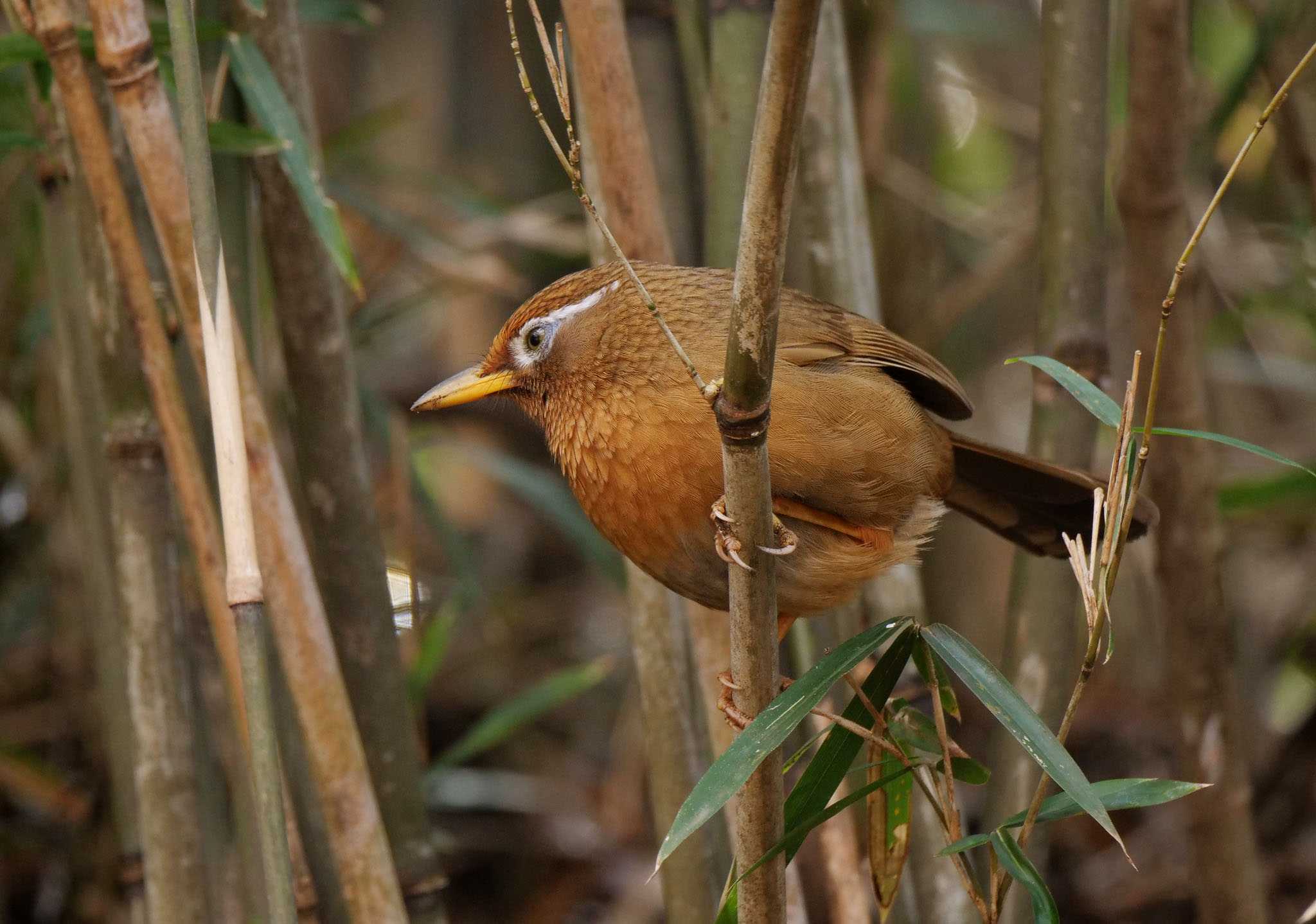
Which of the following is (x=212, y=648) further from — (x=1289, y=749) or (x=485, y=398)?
(x=1289, y=749)

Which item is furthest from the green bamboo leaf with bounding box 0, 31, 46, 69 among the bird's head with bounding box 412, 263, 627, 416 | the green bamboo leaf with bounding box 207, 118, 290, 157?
the bird's head with bounding box 412, 263, 627, 416

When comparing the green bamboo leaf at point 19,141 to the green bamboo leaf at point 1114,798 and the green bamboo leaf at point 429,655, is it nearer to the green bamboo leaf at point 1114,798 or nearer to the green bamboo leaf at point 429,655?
the green bamboo leaf at point 429,655

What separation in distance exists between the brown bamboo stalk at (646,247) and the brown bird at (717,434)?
4.8 inches

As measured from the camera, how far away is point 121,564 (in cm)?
236

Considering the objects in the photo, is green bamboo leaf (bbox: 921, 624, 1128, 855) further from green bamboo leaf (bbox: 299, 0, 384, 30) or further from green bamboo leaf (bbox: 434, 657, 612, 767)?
green bamboo leaf (bbox: 299, 0, 384, 30)

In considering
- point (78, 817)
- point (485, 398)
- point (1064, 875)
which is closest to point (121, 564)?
point (485, 398)

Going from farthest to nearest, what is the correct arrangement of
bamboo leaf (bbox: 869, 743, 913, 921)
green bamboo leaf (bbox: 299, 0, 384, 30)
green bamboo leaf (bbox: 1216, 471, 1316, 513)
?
green bamboo leaf (bbox: 1216, 471, 1316, 513)
green bamboo leaf (bbox: 299, 0, 384, 30)
bamboo leaf (bbox: 869, 743, 913, 921)

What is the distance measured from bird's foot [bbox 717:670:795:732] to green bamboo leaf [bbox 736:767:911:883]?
0.15m

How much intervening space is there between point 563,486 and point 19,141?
3005 mm

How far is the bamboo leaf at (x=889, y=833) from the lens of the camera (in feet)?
6.62

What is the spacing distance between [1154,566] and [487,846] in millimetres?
2478

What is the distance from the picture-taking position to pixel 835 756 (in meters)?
1.90

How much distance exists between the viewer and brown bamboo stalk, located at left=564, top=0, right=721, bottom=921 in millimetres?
2262

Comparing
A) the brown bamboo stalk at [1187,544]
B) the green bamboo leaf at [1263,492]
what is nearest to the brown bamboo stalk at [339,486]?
the brown bamboo stalk at [1187,544]
